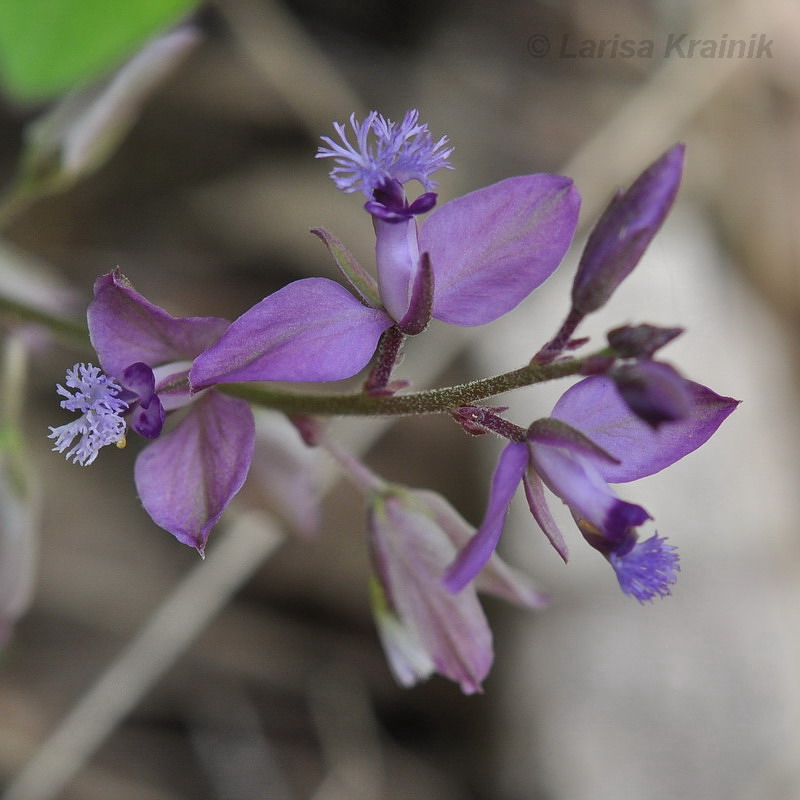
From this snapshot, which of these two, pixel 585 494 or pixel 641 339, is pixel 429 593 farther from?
pixel 641 339

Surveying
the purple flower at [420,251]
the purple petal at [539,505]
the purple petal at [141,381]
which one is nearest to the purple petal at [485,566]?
the purple petal at [539,505]

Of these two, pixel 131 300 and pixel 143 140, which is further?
pixel 143 140

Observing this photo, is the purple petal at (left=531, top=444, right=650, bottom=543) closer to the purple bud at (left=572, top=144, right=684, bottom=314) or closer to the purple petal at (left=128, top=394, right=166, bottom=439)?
the purple bud at (left=572, top=144, right=684, bottom=314)

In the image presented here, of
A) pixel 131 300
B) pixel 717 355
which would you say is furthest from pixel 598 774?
pixel 131 300

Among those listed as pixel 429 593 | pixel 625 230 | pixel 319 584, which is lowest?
pixel 319 584

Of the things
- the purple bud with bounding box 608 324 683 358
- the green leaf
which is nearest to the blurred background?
the green leaf

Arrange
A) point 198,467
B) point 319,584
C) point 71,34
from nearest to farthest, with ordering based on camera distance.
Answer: point 198,467 → point 71,34 → point 319,584

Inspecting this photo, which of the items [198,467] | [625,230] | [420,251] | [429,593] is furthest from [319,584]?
[625,230]

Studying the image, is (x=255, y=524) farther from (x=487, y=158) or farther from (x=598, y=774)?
(x=487, y=158)
